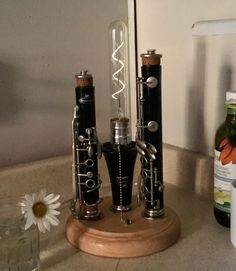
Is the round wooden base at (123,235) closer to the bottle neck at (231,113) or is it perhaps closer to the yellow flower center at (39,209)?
the yellow flower center at (39,209)

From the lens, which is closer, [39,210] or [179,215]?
[39,210]

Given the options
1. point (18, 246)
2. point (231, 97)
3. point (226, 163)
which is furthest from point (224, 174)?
point (18, 246)

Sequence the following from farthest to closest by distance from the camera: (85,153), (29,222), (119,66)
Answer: (119,66)
(85,153)
(29,222)

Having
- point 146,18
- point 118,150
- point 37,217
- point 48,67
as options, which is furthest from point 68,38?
point 37,217

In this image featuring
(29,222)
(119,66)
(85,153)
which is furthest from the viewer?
(119,66)

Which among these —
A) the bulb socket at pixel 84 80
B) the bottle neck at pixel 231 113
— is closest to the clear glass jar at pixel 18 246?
the bulb socket at pixel 84 80

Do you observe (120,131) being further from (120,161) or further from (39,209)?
(39,209)

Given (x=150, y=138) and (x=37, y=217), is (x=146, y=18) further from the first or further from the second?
(x=37, y=217)

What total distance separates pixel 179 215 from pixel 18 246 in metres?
0.31

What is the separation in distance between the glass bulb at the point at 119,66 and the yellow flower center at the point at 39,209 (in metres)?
0.26

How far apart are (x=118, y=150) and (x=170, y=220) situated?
14cm

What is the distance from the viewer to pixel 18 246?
2.06ft

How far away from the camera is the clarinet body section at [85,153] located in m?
0.71

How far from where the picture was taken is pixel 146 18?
3.23ft
